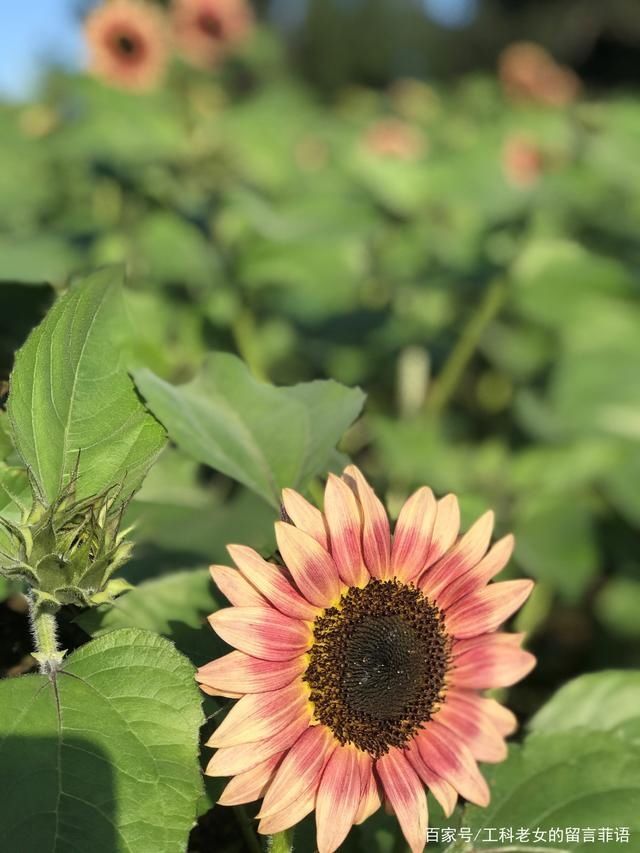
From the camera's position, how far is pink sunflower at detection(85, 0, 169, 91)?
6.94 ft

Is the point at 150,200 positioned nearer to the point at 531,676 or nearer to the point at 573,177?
the point at 573,177

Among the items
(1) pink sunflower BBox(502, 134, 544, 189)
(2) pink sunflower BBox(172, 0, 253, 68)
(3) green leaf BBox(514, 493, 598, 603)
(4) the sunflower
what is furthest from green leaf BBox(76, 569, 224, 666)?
(4) the sunflower

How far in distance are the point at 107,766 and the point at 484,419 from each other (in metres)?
1.61

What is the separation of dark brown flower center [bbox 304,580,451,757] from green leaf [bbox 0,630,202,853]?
0.21 ft

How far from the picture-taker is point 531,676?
1.47 metres

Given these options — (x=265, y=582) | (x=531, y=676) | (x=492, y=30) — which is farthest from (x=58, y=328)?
(x=492, y=30)

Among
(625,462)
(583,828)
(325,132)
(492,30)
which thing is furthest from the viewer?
(492,30)

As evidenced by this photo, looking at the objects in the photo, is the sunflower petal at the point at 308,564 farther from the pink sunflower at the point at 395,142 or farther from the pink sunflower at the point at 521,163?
the pink sunflower at the point at 395,142

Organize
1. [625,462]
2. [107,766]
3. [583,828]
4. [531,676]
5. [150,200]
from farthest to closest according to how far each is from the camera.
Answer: [150,200] → [625,462] → [531,676] → [583,828] → [107,766]

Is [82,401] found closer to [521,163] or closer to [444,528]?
[444,528]

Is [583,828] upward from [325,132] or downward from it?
downward

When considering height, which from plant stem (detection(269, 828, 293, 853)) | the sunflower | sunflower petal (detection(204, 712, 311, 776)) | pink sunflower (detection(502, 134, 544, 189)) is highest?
the sunflower

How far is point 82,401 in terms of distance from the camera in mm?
518

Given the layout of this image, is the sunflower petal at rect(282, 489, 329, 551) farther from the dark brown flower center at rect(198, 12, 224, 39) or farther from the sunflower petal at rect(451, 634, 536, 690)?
the dark brown flower center at rect(198, 12, 224, 39)
